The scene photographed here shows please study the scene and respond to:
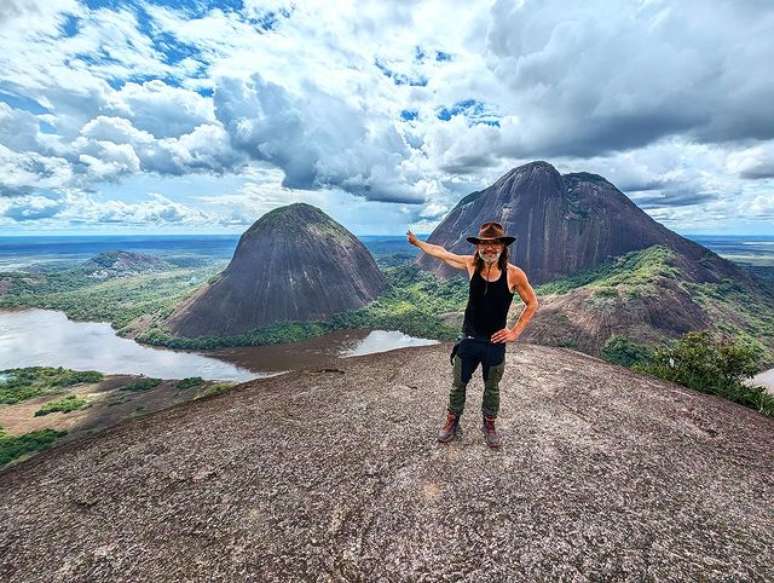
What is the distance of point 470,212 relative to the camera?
618 ft

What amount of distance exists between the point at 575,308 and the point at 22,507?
94.9 m

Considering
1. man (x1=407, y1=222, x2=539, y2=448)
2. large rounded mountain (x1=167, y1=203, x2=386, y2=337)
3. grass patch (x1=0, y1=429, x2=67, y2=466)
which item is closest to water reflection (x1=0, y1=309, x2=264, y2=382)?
large rounded mountain (x1=167, y1=203, x2=386, y2=337)

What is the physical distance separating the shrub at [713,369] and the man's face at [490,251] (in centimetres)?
1060

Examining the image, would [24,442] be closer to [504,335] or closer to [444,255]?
[444,255]

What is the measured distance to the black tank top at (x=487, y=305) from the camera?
5750 mm

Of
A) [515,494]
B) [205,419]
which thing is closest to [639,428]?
[515,494]

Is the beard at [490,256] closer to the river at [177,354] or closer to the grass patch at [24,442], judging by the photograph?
the grass patch at [24,442]

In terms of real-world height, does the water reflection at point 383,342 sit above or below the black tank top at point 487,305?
below

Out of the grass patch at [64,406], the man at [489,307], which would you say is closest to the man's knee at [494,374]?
the man at [489,307]

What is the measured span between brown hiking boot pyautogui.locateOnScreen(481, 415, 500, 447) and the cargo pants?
150 mm

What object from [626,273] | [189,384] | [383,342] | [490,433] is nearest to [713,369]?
[490,433]

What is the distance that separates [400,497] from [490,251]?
13.1ft

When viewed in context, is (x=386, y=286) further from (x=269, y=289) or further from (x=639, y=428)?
(x=639, y=428)

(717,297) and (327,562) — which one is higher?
(327,562)
